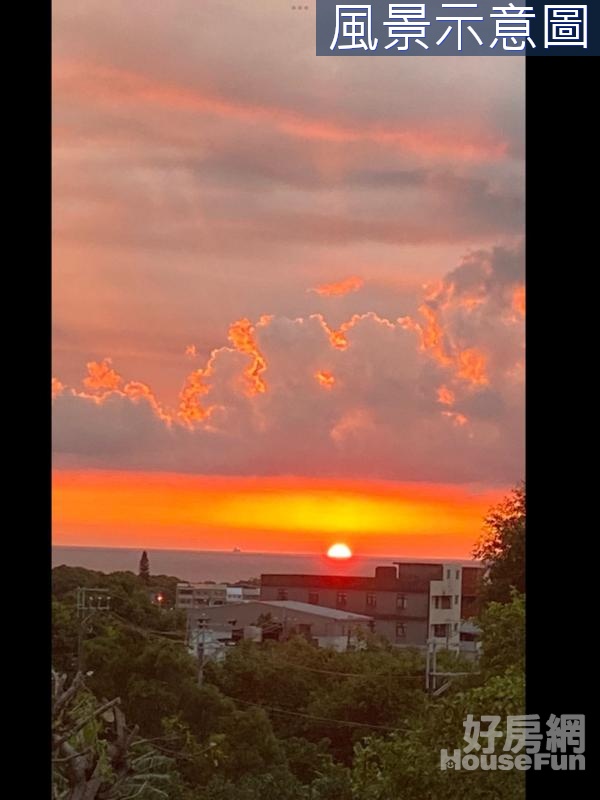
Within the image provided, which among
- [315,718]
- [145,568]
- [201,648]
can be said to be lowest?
[315,718]

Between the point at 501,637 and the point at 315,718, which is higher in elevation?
the point at 501,637

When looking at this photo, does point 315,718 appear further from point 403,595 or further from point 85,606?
point 85,606

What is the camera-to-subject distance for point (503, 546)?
4.88ft

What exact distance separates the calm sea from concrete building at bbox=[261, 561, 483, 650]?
0.04ft

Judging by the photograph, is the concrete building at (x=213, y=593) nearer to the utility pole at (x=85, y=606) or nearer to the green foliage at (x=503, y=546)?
the utility pole at (x=85, y=606)

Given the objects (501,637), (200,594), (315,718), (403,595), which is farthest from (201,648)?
(501,637)

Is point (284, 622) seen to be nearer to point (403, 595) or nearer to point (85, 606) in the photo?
point (403, 595)

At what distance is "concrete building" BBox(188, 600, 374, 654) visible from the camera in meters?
1.46

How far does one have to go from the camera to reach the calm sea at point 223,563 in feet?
4.71

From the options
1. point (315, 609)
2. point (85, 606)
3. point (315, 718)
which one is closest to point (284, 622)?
point (315, 609)

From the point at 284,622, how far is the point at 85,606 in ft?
1.02

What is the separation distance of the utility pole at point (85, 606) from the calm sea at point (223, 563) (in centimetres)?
5
